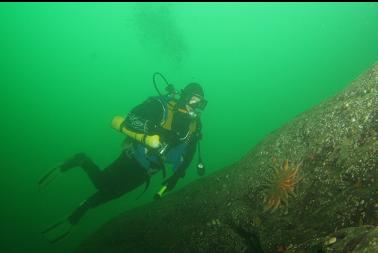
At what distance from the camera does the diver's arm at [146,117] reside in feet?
26.6

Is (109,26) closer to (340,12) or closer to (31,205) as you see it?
(340,12)

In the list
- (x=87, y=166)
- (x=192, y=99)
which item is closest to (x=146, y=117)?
(x=192, y=99)

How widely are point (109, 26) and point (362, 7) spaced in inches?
4185

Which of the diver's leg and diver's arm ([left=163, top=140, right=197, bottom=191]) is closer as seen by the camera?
diver's arm ([left=163, top=140, right=197, bottom=191])

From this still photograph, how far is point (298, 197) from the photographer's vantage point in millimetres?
5164

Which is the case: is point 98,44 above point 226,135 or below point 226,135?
above

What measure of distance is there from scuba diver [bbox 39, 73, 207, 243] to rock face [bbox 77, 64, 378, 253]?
4.10ft

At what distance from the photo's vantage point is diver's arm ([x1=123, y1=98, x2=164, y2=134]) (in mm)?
8094

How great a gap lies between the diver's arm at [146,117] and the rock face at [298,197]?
2.15 m

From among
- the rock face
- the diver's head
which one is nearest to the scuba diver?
the diver's head

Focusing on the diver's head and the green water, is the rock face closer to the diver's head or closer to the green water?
the diver's head

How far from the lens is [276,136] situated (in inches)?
265

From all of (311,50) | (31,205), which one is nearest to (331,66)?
(311,50)

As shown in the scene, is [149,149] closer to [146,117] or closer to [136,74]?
[146,117]
